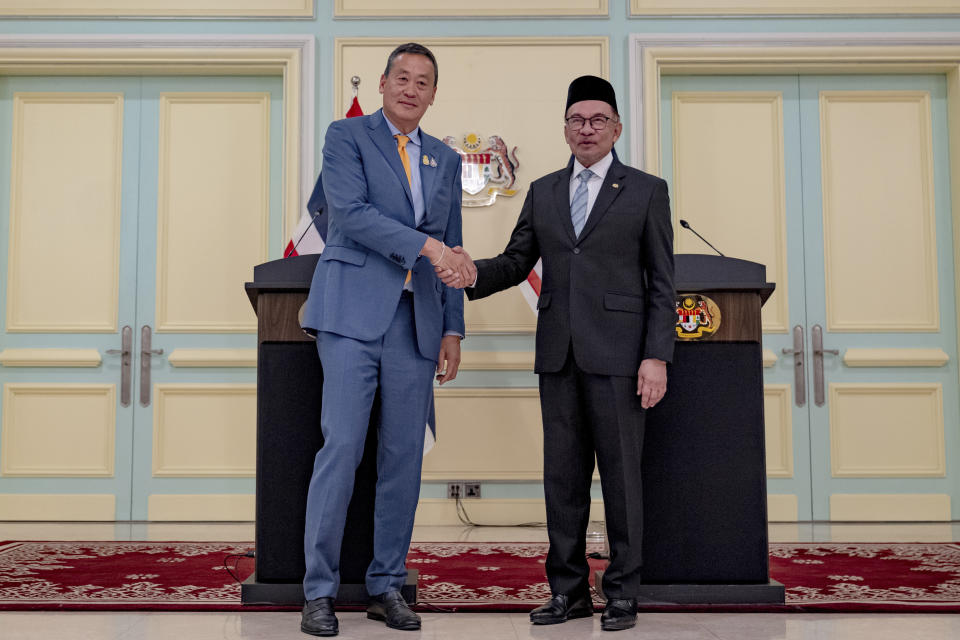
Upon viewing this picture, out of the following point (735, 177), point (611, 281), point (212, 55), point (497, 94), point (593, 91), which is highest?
point (212, 55)

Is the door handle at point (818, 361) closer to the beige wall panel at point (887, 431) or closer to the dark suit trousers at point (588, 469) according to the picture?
the beige wall panel at point (887, 431)

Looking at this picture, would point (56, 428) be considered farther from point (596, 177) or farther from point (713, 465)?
point (713, 465)

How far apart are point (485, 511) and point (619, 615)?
2299mm

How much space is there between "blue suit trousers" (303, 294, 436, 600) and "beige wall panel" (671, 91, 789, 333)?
9.12 feet

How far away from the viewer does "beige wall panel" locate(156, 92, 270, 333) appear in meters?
Result: 4.83

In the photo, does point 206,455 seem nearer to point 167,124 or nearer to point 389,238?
point 167,124

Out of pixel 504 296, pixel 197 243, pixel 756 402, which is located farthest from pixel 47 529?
pixel 756 402

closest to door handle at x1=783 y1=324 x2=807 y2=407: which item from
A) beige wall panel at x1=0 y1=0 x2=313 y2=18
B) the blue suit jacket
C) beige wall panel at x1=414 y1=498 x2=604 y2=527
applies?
beige wall panel at x1=414 y1=498 x2=604 y2=527

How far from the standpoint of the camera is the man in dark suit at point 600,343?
2395 millimetres

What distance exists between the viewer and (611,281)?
2443 millimetres

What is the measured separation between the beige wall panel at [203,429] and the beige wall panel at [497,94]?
1.39 meters

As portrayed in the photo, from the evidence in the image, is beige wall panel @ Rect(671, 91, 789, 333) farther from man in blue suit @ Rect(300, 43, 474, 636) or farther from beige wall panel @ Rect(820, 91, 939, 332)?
man in blue suit @ Rect(300, 43, 474, 636)

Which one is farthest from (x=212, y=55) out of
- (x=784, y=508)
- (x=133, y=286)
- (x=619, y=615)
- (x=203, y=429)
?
(x=784, y=508)

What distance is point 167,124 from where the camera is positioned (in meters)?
4.89
